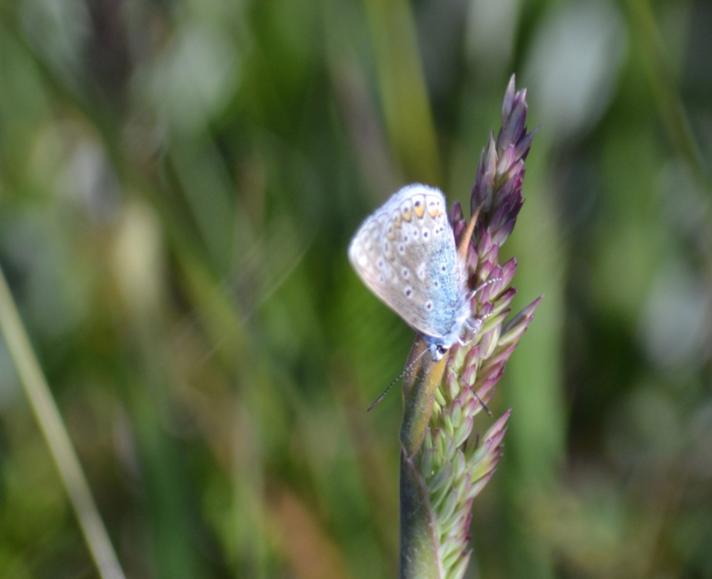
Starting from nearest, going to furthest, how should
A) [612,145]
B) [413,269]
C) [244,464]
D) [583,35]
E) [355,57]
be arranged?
[413,269]
[244,464]
[355,57]
[612,145]
[583,35]

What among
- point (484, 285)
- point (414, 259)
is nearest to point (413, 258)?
point (414, 259)

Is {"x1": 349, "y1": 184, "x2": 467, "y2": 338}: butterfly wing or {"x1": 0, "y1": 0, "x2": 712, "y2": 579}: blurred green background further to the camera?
{"x1": 0, "y1": 0, "x2": 712, "y2": 579}: blurred green background

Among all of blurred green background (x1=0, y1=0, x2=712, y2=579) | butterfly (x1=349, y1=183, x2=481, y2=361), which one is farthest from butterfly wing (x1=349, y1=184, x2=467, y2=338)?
blurred green background (x1=0, y1=0, x2=712, y2=579)

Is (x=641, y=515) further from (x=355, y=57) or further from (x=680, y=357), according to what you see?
(x=355, y=57)

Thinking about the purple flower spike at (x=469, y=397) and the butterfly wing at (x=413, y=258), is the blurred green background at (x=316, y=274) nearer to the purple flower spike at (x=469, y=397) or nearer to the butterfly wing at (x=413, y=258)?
the butterfly wing at (x=413, y=258)

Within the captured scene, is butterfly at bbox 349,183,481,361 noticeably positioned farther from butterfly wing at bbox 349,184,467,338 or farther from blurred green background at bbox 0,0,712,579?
blurred green background at bbox 0,0,712,579

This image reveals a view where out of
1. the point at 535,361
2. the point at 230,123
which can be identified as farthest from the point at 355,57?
the point at 535,361
